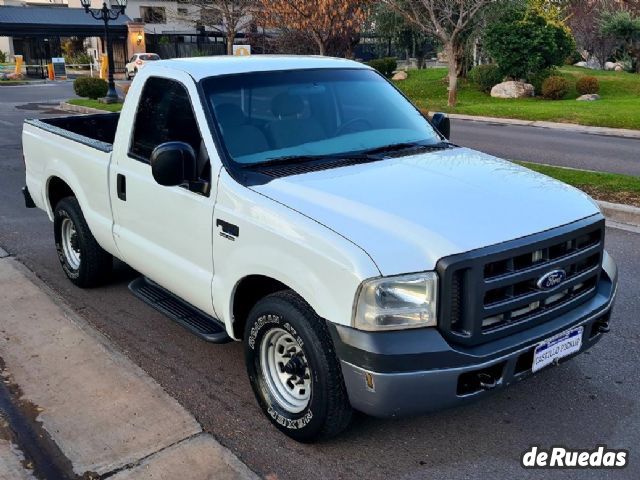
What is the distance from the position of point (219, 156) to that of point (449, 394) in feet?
6.04

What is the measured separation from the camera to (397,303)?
9.89ft

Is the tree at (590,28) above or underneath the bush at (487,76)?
above

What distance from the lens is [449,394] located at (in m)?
3.06

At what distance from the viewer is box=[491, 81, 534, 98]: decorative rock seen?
1076 inches

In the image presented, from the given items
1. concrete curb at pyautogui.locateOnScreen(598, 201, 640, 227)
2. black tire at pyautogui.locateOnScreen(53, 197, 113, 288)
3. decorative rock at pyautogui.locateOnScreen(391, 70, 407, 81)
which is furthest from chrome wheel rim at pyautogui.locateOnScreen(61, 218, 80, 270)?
decorative rock at pyautogui.locateOnScreen(391, 70, 407, 81)

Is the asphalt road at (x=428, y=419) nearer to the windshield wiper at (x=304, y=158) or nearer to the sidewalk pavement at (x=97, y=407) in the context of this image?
the sidewalk pavement at (x=97, y=407)

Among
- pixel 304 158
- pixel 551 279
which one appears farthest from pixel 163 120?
pixel 551 279

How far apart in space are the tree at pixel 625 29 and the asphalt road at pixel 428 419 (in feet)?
107

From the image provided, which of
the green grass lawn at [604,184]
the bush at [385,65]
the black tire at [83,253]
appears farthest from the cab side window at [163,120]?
the bush at [385,65]

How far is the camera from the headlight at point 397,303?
2.98m

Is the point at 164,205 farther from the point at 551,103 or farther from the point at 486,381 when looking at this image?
the point at 551,103

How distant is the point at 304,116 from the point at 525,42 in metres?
25.4

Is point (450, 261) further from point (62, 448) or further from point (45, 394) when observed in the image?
point (45, 394)

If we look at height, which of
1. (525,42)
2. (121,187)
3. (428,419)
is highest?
(525,42)
